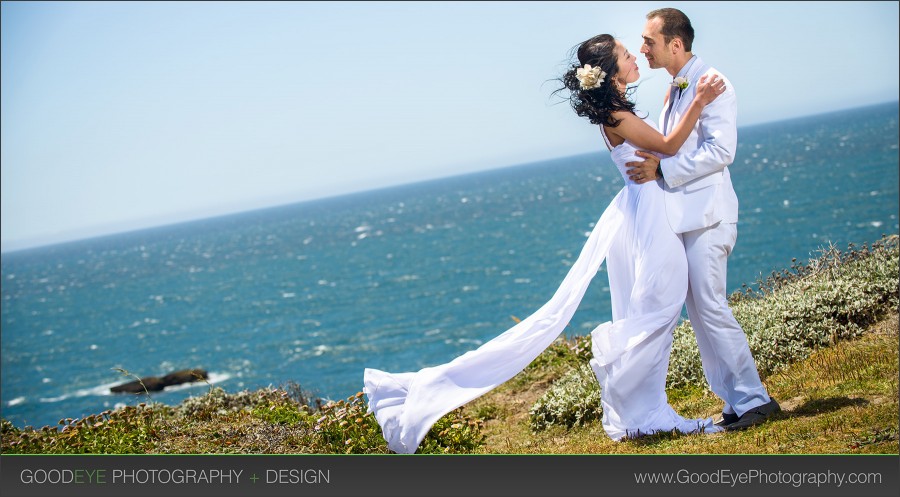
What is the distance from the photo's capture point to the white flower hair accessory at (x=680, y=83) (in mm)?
5715

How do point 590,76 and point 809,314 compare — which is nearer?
point 590,76

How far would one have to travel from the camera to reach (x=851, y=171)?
294 ft

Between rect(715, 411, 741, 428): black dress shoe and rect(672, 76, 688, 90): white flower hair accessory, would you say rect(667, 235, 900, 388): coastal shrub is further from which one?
rect(672, 76, 688, 90): white flower hair accessory

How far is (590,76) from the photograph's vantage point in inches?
229

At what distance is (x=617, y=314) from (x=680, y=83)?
188 centimetres

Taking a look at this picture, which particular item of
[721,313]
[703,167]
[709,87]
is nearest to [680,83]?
[709,87]

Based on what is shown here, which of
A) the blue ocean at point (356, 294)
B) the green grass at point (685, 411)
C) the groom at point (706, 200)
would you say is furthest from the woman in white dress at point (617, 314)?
the blue ocean at point (356, 294)

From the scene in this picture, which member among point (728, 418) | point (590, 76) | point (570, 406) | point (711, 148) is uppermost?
point (590, 76)
